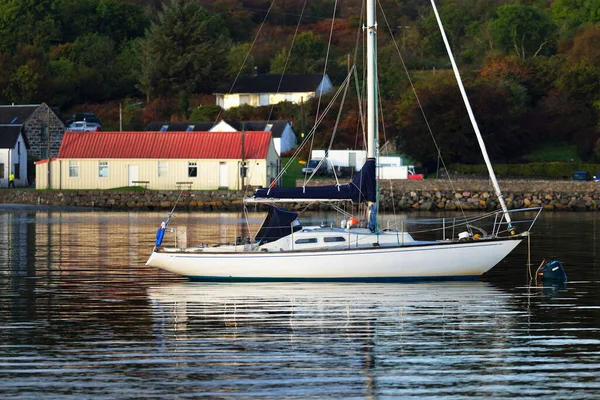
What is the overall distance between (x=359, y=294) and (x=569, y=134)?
84668 millimetres

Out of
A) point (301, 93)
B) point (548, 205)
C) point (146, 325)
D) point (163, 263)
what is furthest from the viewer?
point (301, 93)

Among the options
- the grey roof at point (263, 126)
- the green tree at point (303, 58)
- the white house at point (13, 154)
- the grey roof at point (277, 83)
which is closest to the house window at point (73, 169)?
the white house at point (13, 154)

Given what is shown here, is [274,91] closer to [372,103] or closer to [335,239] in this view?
[372,103]

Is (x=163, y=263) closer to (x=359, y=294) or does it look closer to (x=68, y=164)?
(x=359, y=294)

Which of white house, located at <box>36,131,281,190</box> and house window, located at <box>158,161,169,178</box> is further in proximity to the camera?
house window, located at <box>158,161,169,178</box>

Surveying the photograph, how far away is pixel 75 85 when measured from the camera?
136625mm

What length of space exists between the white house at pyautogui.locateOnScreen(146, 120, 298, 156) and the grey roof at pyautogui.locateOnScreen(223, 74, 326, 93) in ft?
67.3

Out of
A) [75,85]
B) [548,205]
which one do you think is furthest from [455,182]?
[75,85]

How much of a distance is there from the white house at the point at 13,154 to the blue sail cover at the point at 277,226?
6584 cm

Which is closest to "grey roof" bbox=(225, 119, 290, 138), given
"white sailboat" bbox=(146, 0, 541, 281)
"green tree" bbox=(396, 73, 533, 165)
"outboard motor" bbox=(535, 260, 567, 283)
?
"green tree" bbox=(396, 73, 533, 165)

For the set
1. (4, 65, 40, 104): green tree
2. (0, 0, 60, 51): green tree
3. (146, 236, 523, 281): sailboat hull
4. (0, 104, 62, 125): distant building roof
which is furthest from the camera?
(0, 0, 60, 51): green tree

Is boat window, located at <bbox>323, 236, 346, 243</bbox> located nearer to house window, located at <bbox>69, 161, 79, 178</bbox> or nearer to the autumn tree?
house window, located at <bbox>69, 161, 79, 178</bbox>

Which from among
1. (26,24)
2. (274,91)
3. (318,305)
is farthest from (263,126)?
(318,305)

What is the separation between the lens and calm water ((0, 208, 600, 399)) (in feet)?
62.1
